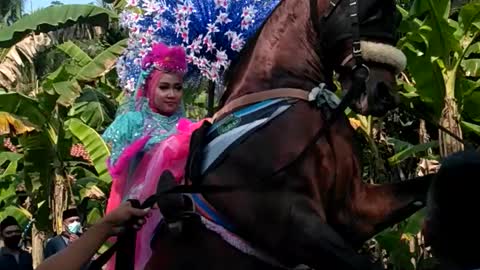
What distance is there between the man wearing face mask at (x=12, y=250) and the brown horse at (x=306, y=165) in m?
4.59

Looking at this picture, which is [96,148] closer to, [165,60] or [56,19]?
[56,19]

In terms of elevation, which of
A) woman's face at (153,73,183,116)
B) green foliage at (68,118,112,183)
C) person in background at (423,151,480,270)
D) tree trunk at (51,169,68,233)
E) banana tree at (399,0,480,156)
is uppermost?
person in background at (423,151,480,270)

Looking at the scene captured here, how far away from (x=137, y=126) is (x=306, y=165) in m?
1.18

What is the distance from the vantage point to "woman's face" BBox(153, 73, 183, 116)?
193 inches

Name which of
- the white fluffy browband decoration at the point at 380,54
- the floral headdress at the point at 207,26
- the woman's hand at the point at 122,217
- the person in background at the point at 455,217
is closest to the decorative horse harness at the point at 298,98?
the white fluffy browband decoration at the point at 380,54

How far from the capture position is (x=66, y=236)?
29.4 feet

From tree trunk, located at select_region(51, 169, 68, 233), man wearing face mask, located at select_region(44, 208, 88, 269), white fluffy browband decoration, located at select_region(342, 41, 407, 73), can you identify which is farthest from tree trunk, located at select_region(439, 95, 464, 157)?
tree trunk, located at select_region(51, 169, 68, 233)

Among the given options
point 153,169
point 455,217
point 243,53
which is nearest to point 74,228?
point 153,169

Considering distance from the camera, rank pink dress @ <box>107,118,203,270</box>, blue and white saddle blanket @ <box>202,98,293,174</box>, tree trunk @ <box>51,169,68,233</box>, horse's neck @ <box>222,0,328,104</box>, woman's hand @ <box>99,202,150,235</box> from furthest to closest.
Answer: tree trunk @ <box>51,169,68,233</box>
pink dress @ <box>107,118,203,270</box>
horse's neck @ <box>222,0,328,104</box>
blue and white saddle blanket @ <box>202,98,293,174</box>
woman's hand @ <box>99,202,150,235</box>

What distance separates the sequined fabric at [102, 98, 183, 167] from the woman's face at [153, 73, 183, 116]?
4 cm

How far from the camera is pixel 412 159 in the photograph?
37.2 feet

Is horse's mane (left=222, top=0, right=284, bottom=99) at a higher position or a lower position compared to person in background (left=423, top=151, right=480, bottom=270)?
lower

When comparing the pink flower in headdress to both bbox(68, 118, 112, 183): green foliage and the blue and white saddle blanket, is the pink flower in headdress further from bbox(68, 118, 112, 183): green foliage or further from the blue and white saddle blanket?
bbox(68, 118, 112, 183): green foliage

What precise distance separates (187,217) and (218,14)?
1161 millimetres
